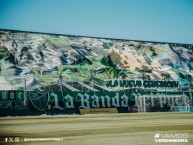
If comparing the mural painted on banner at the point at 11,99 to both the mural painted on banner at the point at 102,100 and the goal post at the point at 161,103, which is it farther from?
the goal post at the point at 161,103

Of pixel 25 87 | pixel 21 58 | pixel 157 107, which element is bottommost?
pixel 157 107

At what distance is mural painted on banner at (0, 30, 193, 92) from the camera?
61375mm

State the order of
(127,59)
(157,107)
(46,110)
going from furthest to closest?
(127,59)
(157,107)
(46,110)

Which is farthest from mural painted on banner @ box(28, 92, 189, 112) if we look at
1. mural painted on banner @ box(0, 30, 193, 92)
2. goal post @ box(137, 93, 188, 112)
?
mural painted on banner @ box(0, 30, 193, 92)

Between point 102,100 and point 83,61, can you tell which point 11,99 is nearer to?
point 102,100

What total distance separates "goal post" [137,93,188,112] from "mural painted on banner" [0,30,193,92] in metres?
5.80

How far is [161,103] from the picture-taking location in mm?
58438

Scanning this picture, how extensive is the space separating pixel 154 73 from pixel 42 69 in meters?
23.7

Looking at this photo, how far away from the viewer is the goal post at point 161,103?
55622 millimetres

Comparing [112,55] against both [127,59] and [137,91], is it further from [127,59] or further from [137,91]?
[137,91]

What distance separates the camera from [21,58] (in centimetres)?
6506

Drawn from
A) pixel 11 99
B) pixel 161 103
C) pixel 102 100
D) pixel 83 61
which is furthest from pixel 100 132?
pixel 83 61

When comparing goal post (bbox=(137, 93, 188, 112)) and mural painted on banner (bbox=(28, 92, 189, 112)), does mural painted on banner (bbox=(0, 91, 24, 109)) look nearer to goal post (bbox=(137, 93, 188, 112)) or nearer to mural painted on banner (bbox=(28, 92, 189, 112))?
mural painted on banner (bbox=(28, 92, 189, 112))

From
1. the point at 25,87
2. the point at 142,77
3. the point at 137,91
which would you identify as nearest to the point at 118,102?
the point at 137,91
